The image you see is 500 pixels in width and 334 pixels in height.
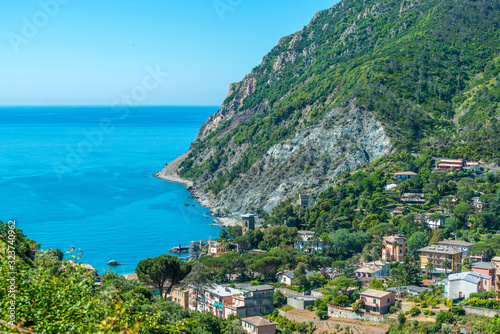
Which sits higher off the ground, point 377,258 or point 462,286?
point 377,258

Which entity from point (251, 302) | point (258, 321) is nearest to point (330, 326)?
point (258, 321)

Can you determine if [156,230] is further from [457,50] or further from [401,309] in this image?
[457,50]

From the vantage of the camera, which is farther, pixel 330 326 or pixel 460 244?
pixel 460 244

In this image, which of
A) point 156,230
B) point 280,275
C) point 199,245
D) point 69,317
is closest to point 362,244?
point 280,275

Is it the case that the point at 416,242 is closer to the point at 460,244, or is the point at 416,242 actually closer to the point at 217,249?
the point at 460,244

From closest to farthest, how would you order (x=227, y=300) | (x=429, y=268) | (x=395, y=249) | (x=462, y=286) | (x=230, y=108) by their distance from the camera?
(x=462, y=286) → (x=227, y=300) → (x=429, y=268) → (x=395, y=249) → (x=230, y=108)

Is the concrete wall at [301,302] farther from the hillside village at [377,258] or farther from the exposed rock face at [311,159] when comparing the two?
the exposed rock face at [311,159]
